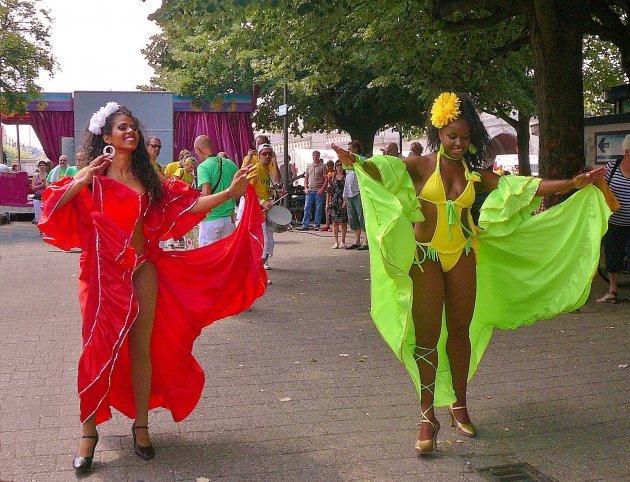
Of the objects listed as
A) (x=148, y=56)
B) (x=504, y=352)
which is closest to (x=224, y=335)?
(x=504, y=352)

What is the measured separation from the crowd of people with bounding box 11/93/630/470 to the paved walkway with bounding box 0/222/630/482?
0.23 metres

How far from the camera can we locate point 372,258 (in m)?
4.80

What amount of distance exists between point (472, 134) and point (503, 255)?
900mm

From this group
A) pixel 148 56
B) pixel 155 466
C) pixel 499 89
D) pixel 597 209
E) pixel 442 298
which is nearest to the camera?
pixel 155 466

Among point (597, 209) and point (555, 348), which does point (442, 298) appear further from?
point (555, 348)

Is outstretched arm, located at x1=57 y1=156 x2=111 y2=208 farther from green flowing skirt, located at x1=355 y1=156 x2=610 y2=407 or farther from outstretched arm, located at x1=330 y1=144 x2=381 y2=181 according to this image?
green flowing skirt, located at x1=355 y1=156 x2=610 y2=407

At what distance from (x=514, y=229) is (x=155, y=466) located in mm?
2643

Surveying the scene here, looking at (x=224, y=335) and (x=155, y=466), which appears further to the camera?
(x=224, y=335)

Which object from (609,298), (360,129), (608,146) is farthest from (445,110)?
(360,129)

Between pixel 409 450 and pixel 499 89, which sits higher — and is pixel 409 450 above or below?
below

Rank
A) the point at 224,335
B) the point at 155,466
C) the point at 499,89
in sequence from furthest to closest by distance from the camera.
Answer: the point at 499,89 < the point at 224,335 < the point at 155,466

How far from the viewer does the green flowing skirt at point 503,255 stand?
460cm

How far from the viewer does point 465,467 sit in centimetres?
440

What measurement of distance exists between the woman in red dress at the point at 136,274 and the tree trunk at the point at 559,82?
6168 millimetres
